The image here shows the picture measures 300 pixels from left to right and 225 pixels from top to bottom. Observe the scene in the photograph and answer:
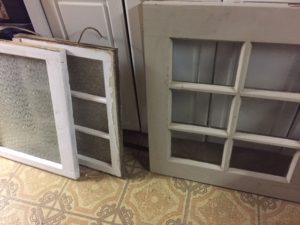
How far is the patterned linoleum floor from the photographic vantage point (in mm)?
1176

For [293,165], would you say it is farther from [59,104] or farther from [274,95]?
[59,104]

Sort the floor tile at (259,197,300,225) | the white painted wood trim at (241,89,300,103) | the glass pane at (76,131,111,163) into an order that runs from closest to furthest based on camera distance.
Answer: the white painted wood trim at (241,89,300,103) < the floor tile at (259,197,300,225) < the glass pane at (76,131,111,163)

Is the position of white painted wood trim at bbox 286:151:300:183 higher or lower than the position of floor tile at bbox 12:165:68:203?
higher

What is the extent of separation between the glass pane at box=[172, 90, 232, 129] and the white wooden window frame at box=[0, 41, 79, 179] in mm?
463

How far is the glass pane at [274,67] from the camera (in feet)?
3.20

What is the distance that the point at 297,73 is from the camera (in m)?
1.01

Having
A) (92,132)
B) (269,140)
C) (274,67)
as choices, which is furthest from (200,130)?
(92,132)

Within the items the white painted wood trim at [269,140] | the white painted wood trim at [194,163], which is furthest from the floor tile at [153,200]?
the white painted wood trim at [269,140]

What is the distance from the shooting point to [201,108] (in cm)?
125

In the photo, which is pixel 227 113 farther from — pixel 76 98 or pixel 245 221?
pixel 76 98

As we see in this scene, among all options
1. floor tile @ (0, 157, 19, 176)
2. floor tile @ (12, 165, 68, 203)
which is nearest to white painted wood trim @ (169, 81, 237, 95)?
floor tile @ (12, 165, 68, 203)

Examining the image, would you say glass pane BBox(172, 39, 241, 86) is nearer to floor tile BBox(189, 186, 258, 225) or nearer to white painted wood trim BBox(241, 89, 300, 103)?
white painted wood trim BBox(241, 89, 300, 103)

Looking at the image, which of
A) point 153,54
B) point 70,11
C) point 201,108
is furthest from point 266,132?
point 70,11

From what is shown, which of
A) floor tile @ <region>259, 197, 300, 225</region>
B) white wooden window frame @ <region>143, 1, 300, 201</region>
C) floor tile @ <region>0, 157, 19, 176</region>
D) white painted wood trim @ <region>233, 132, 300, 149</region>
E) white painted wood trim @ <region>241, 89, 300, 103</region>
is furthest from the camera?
floor tile @ <region>0, 157, 19, 176</region>
